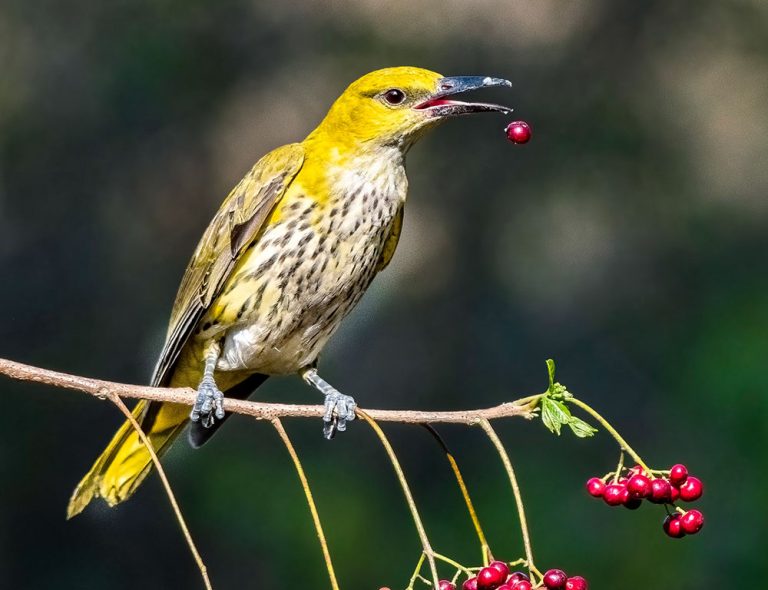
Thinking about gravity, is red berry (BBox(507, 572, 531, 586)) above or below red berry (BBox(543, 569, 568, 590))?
below

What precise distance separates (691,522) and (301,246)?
48.8 inches

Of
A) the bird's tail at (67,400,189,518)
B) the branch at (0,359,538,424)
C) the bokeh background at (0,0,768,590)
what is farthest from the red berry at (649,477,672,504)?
the bokeh background at (0,0,768,590)

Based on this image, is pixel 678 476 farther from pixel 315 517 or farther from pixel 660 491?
pixel 315 517

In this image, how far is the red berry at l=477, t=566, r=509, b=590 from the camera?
6.37 ft

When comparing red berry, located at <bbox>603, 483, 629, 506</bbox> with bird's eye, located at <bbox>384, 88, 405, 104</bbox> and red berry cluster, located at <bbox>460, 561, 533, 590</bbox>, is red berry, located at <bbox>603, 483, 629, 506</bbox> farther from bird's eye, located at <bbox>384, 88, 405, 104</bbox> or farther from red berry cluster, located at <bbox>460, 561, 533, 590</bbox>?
bird's eye, located at <bbox>384, 88, 405, 104</bbox>

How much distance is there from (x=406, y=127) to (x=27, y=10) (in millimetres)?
3828

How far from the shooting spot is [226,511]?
5.25m

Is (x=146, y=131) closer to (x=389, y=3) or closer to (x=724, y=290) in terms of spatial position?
(x=389, y=3)

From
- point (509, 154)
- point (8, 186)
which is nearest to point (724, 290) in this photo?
point (509, 154)

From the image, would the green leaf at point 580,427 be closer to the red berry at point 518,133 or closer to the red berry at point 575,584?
the red berry at point 575,584

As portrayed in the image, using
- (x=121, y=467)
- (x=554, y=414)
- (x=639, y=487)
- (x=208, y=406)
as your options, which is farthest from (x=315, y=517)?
(x=121, y=467)

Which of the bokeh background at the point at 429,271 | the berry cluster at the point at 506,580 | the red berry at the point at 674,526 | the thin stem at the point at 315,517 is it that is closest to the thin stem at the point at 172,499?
the thin stem at the point at 315,517

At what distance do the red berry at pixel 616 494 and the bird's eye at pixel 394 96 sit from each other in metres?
1.24

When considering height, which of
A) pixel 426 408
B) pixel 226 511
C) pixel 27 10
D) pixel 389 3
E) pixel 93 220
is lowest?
pixel 226 511
